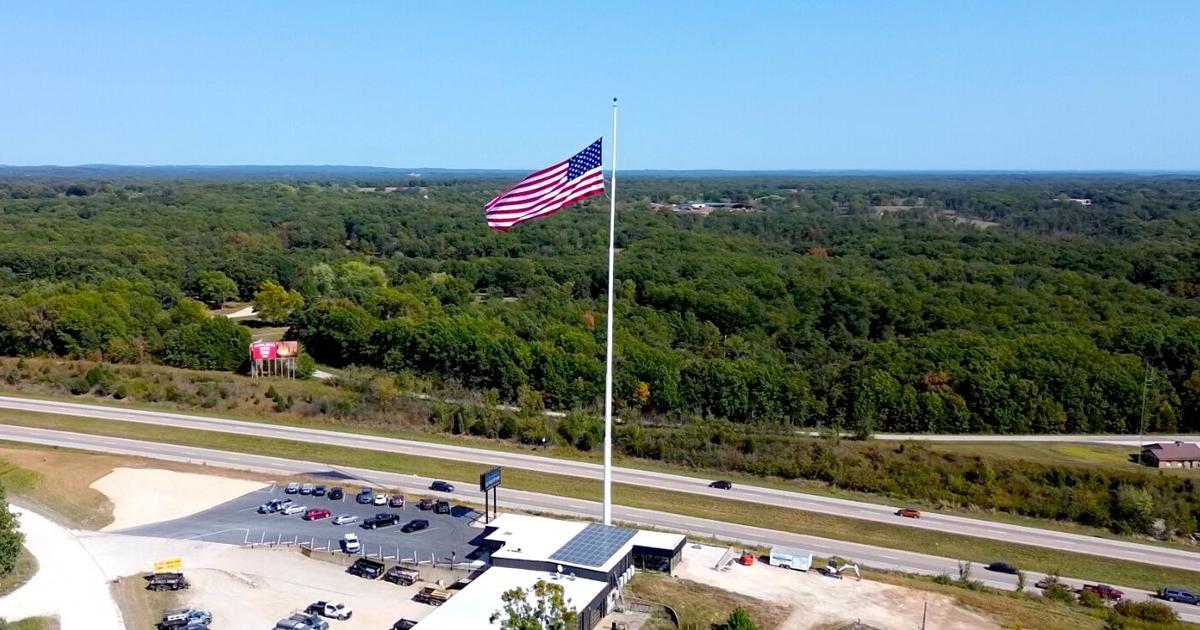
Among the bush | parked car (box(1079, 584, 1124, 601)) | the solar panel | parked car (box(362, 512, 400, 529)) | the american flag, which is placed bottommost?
parked car (box(1079, 584, 1124, 601))

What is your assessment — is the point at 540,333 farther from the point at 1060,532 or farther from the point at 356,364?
the point at 1060,532

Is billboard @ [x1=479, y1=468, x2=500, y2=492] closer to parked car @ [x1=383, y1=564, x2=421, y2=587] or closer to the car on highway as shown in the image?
parked car @ [x1=383, y1=564, x2=421, y2=587]

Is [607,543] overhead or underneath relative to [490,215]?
underneath

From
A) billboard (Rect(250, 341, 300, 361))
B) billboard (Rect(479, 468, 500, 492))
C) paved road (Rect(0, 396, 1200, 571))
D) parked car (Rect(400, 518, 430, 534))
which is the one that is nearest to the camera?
billboard (Rect(479, 468, 500, 492))

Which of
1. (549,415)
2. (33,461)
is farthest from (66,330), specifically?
(549,415)

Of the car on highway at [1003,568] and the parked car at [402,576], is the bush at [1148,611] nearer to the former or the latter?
the car on highway at [1003,568]

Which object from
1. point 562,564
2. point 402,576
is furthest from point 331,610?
point 562,564

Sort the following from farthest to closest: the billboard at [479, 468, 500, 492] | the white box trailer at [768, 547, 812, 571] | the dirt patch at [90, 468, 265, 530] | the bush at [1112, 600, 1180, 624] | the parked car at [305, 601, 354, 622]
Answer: the dirt patch at [90, 468, 265, 530], the billboard at [479, 468, 500, 492], the white box trailer at [768, 547, 812, 571], the bush at [1112, 600, 1180, 624], the parked car at [305, 601, 354, 622]

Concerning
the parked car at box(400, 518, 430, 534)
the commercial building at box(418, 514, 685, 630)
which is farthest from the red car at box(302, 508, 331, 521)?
the commercial building at box(418, 514, 685, 630)
